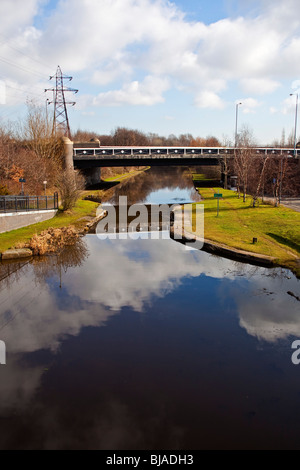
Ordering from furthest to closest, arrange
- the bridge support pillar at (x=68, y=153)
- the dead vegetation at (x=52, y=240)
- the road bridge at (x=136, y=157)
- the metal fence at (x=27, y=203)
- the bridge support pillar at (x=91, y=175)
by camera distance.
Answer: the bridge support pillar at (x=91, y=175) → the road bridge at (x=136, y=157) → the bridge support pillar at (x=68, y=153) → the metal fence at (x=27, y=203) → the dead vegetation at (x=52, y=240)

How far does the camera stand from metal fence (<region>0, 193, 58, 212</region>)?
23594 millimetres

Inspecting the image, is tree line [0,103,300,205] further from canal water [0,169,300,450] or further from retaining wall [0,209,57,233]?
canal water [0,169,300,450]

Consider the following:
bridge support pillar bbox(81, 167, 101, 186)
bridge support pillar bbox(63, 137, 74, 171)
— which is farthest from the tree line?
bridge support pillar bbox(81, 167, 101, 186)

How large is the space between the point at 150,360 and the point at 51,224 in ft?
62.4

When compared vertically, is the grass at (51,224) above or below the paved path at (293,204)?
below

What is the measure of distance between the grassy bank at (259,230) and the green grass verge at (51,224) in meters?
10.0

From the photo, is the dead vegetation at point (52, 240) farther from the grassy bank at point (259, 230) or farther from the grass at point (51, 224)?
the grassy bank at point (259, 230)

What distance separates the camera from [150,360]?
9.10 meters

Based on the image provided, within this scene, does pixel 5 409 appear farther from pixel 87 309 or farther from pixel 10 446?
pixel 87 309

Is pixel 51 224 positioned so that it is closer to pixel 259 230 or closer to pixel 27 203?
pixel 27 203

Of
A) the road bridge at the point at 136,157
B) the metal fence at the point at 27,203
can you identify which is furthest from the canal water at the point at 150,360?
the road bridge at the point at 136,157

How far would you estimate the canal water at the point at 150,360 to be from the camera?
22.7 feet

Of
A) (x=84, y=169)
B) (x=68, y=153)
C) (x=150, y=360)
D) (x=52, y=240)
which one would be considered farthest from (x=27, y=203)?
(x=84, y=169)
